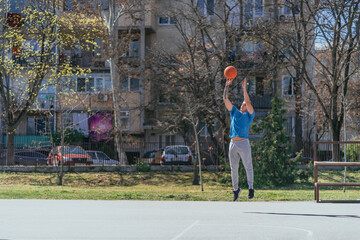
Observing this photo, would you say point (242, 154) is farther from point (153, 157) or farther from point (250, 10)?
point (250, 10)

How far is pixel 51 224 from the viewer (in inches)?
359

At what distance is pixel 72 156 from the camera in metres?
33.2

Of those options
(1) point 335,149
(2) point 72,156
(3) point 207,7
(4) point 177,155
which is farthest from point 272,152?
(2) point 72,156

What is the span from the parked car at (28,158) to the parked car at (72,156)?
0.54 meters

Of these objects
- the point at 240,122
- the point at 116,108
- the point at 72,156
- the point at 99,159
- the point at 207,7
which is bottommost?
the point at 99,159

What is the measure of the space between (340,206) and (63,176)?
21366 mm

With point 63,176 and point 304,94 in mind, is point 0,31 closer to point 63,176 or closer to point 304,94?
point 63,176

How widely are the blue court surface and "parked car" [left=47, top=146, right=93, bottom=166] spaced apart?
66.9 feet

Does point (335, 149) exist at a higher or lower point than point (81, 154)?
higher

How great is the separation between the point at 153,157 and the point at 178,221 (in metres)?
24.9

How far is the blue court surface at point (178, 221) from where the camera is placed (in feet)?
26.3

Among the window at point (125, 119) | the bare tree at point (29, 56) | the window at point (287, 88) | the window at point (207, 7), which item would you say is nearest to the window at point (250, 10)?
the window at point (207, 7)

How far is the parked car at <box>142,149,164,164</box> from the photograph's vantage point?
3372 centimetres

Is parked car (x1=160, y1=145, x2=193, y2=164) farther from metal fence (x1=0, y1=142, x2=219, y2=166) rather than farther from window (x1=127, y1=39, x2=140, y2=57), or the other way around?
window (x1=127, y1=39, x2=140, y2=57)
